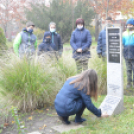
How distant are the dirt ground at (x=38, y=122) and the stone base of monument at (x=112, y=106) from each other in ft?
2.93

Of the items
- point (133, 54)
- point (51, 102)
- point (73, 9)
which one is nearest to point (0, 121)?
point (51, 102)

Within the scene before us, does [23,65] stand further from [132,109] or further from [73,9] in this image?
[73,9]

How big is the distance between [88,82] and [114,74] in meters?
1.00

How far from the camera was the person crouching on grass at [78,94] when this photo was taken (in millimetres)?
3252

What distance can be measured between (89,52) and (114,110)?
7.52 ft

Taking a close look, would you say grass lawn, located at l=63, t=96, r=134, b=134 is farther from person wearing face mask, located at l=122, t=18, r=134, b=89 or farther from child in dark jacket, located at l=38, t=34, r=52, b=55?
child in dark jacket, located at l=38, t=34, r=52, b=55

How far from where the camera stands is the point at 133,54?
5371 millimetres

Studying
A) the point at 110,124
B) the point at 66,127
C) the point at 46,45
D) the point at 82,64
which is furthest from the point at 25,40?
the point at 110,124

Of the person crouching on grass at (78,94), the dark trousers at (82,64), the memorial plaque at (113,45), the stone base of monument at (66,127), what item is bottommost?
the stone base of monument at (66,127)

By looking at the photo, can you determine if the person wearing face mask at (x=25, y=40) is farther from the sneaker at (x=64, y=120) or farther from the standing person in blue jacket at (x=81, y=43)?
the sneaker at (x=64, y=120)

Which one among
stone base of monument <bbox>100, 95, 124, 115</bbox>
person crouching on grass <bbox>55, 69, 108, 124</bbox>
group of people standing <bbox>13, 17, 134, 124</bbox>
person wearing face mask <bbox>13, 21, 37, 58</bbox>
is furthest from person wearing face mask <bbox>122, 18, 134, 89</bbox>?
person wearing face mask <bbox>13, 21, 37, 58</bbox>

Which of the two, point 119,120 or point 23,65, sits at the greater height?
point 23,65

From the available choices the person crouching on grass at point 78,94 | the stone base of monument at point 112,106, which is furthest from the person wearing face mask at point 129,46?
the person crouching on grass at point 78,94

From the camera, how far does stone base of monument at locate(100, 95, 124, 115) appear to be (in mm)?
3882
